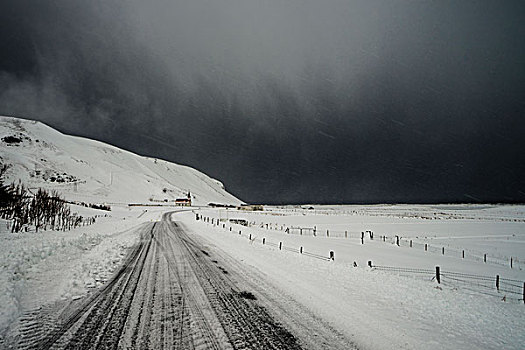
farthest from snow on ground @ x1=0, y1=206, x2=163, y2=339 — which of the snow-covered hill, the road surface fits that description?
the snow-covered hill

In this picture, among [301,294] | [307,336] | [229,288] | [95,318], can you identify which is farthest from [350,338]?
[95,318]

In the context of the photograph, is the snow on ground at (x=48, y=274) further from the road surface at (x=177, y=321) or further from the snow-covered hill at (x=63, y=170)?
the snow-covered hill at (x=63, y=170)

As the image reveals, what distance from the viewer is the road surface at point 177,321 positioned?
432 centimetres

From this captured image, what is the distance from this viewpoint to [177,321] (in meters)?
5.15

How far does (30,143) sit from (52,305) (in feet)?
426

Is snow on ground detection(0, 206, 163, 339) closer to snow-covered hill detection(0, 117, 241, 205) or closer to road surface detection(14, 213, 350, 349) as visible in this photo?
road surface detection(14, 213, 350, 349)

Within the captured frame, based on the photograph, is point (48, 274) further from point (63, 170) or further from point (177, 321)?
point (63, 170)

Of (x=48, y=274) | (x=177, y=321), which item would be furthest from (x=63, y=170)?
(x=177, y=321)

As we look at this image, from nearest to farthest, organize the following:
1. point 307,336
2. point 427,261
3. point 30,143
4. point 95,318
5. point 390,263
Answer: point 307,336 < point 95,318 < point 390,263 < point 427,261 < point 30,143

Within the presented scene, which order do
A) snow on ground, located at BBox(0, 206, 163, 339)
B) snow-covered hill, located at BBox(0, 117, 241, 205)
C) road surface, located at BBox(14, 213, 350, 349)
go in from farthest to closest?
snow-covered hill, located at BBox(0, 117, 241, 205)
snow on ground, located at BBox(0, 206, 163, 339)
road surface, located at BBox(14, 213, 350, 349)

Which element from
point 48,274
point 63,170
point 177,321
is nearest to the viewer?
point 177,321

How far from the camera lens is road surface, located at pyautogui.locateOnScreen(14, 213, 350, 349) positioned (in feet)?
14.2

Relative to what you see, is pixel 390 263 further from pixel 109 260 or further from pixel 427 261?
pixel 109 260

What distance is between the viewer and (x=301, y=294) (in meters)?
7.39
